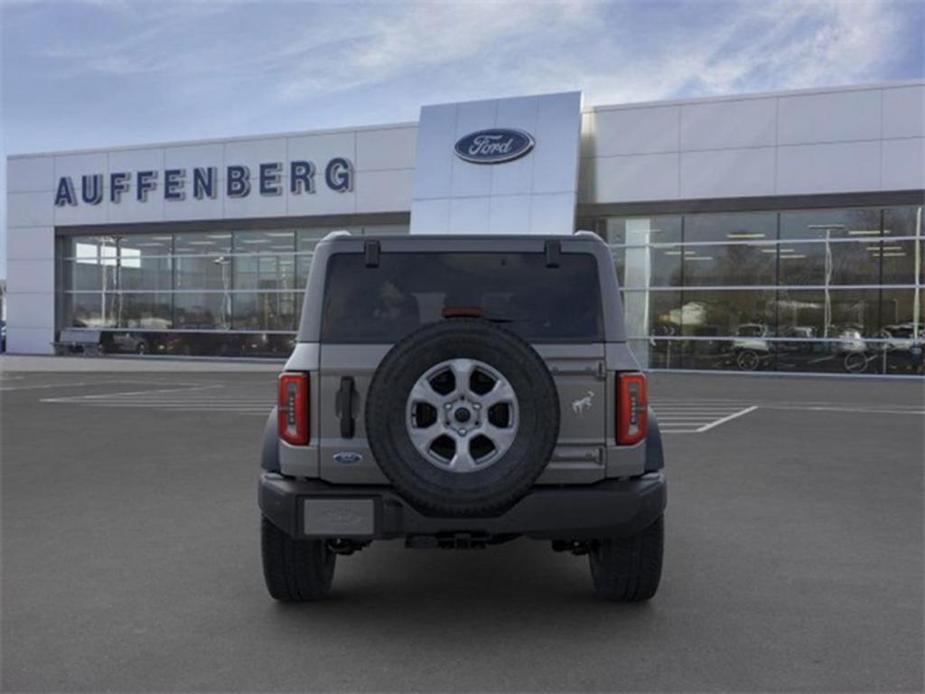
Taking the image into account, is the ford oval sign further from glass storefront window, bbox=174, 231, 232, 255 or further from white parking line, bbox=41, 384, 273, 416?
white parking line, bbox=41, 384, 273, 416

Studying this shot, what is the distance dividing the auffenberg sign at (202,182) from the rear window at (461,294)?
24.9 m

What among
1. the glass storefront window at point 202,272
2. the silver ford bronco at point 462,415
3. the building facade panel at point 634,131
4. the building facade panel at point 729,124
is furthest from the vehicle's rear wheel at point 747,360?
the silver ford bronco at point 462,415

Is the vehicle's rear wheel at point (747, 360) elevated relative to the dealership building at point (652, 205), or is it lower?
lower

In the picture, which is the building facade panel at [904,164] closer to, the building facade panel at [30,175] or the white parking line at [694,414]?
the white parking line at [694,414]

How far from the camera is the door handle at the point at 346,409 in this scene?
4211mm

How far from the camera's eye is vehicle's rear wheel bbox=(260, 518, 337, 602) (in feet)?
15.0

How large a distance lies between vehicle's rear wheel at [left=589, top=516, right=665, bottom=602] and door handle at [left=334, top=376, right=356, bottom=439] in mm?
1446

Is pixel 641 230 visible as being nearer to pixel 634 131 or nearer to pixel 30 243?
pixel 634 131

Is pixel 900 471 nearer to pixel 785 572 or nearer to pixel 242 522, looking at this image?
pixel 785 572

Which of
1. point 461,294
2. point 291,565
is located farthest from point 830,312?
point 291,565

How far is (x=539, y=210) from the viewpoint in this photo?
81.7 feet

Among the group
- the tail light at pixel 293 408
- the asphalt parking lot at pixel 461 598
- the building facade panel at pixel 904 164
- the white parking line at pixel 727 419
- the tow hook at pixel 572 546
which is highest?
the building facade panel at pixel 904 164

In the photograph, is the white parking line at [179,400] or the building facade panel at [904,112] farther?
the building facade panel at [904,112]

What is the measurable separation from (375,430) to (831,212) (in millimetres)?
22849
